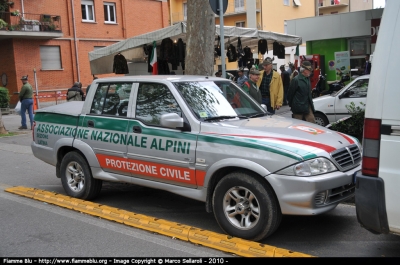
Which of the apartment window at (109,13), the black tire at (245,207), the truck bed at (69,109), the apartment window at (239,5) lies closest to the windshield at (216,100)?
the black tire at (245,207)

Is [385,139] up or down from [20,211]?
up

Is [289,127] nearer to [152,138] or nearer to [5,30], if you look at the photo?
[152,138]

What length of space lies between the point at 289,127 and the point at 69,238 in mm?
2873

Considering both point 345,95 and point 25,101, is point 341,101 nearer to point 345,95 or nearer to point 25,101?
point 345,95

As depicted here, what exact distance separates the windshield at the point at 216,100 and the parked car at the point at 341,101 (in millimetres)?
6500

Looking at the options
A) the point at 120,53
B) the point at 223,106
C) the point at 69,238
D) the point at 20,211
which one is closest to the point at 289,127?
the point at 223,106

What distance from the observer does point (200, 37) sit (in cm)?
967

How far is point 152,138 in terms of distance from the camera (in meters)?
5.53

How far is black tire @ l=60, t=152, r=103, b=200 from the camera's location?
641 cm

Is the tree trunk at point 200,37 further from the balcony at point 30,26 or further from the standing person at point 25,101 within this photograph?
the balcony at point 30,26

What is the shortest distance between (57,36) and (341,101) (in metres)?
21.1

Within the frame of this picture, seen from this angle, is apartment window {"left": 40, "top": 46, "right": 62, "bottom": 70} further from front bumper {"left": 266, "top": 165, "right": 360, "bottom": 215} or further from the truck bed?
front bumper {"left": 266, "top": 165, "right": 360, "bottom": 215}

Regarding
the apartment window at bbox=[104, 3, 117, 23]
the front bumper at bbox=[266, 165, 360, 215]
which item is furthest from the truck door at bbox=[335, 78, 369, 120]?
the apartment window at bbox=[104, 3, 117, 23]

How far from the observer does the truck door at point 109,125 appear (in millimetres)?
5922
